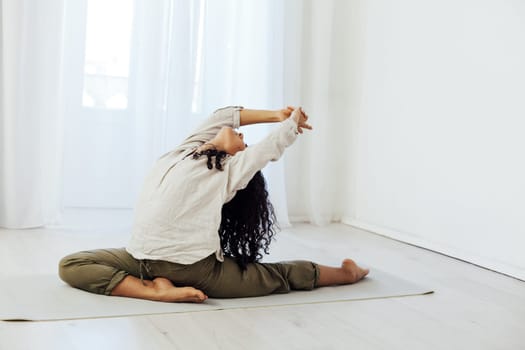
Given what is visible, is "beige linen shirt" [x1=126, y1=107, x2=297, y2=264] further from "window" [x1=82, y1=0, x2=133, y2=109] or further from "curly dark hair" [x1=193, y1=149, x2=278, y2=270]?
"window" [x1=82, y1=0, x2=133, y2=109]

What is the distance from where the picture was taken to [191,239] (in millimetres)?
2014

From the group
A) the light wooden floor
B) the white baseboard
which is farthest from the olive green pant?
the white baseboard

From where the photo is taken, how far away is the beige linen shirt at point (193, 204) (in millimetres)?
2004

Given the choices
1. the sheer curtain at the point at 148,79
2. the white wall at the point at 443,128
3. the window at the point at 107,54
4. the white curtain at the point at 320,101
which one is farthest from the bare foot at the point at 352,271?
the window at the point at 107,54

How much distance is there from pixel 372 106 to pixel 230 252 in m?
1.84

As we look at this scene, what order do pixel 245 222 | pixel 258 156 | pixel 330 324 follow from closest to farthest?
pixel 330 324
pixel 258 156
pixel 245 222

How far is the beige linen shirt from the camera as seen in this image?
2.00 m

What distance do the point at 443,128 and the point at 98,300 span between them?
6.15 ft

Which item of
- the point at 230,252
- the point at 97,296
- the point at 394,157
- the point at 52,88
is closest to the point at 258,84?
the point at 394,157

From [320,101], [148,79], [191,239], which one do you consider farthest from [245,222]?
[320,101]

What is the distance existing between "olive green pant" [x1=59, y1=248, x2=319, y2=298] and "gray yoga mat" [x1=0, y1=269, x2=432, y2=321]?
0.10 feet

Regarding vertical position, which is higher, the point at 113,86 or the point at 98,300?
the point at 113,86

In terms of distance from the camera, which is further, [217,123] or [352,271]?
[352,271]

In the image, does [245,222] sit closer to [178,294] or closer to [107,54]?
[178,294]
